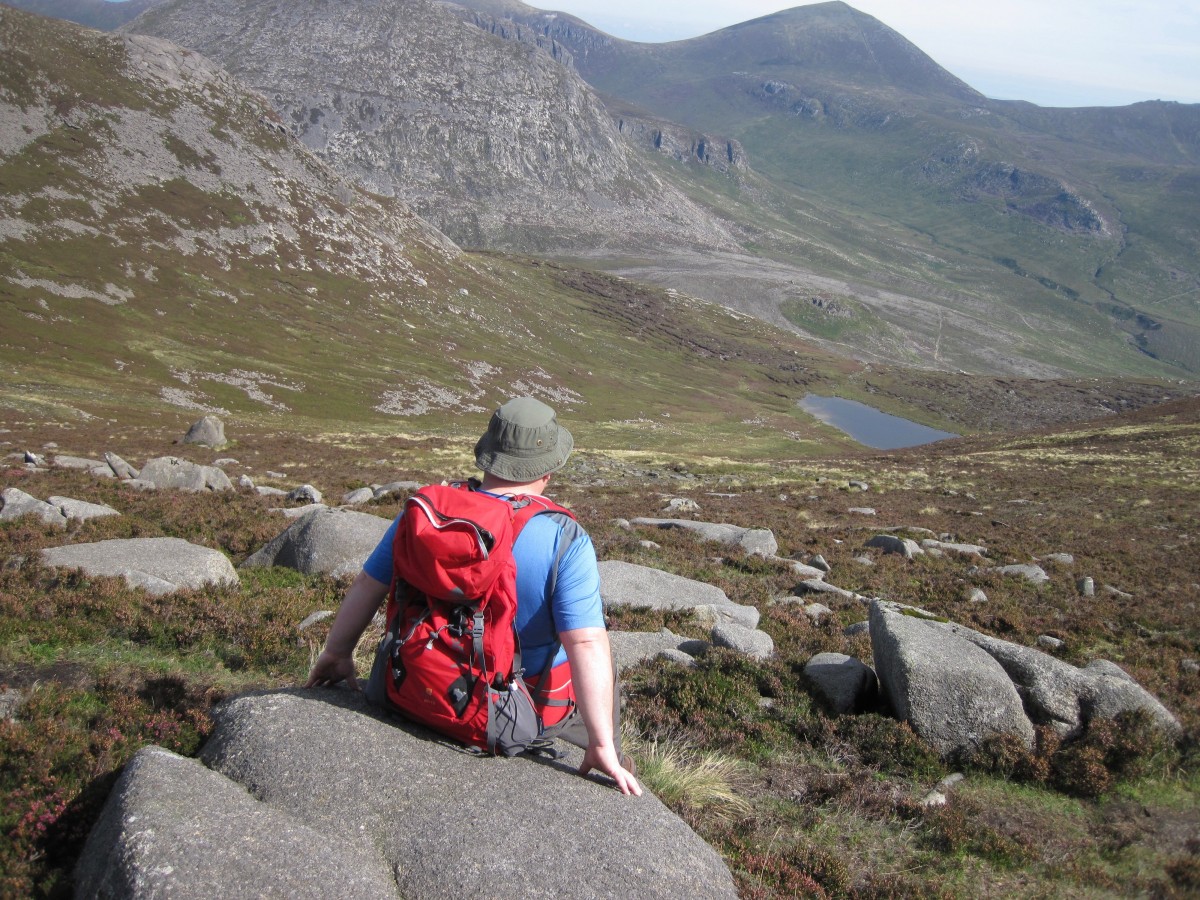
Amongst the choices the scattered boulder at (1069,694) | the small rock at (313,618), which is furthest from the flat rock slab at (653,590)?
the scattered boulder at (1069,694)

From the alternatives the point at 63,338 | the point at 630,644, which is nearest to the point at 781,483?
the point at 630,644

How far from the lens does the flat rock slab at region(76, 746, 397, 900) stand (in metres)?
4.37

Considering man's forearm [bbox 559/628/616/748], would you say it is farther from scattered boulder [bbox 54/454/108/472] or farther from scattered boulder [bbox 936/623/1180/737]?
scattered boulder [bbox 54/454/108/472]

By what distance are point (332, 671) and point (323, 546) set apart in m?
8.43

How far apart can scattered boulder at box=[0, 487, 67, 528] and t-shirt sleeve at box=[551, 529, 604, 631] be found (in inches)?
602

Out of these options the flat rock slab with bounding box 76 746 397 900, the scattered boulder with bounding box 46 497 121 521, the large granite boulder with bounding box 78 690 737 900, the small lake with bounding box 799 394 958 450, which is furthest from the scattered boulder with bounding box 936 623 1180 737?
the small lake with bounding box 799 394 958 450

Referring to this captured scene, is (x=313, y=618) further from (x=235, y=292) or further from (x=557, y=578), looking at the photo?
(x=235, y=292)

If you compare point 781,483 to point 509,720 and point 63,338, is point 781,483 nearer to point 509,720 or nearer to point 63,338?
point 509,720

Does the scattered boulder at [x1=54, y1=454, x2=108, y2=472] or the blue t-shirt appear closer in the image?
the blue t-shirt

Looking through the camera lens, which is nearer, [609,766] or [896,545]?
[609,766]

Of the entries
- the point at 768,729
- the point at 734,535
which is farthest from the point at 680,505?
the point at 768,729

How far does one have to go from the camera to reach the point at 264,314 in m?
118

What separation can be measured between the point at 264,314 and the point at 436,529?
12662 cm

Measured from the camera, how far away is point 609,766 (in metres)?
5.91
